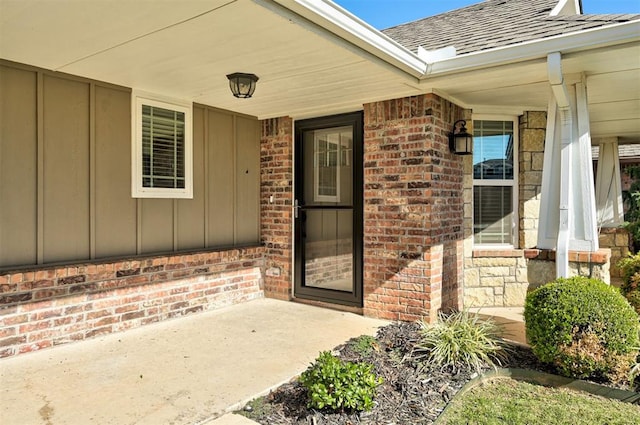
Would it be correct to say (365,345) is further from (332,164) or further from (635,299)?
(635,299)

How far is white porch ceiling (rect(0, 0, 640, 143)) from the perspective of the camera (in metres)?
2.58

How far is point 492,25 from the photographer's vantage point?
451cm

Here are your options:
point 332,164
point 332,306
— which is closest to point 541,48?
point 332,164

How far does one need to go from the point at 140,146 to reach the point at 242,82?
1337mm

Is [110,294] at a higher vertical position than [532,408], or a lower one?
higher

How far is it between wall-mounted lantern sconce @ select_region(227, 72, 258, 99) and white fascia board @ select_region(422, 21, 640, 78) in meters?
1.64

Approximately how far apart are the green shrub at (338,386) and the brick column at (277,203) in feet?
9.79

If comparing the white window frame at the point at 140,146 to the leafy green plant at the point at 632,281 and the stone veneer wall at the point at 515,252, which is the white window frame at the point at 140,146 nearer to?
the stone veneer wall at the point at 515,252

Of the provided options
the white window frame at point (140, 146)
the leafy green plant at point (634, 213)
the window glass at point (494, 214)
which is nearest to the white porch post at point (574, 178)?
the window glass at point (494, 214)

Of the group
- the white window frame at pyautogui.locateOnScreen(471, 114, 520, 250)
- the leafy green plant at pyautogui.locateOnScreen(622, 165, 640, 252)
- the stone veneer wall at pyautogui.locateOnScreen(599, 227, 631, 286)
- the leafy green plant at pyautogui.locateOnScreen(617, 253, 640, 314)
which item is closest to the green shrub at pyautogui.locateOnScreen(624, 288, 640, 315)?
the leafy green plant at pyautogui.locateOnScreen(617, 253, 640, 314)

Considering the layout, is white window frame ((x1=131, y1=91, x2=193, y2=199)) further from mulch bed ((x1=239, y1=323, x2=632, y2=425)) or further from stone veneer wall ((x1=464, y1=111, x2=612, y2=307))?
stone veneer wall ((x1=464, y1=111, x2=612, y2=307))

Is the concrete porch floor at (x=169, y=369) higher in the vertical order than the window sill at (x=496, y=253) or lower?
lower

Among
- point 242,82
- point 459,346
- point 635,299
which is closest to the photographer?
point 459,346

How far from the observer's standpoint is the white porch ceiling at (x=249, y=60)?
2584mm
